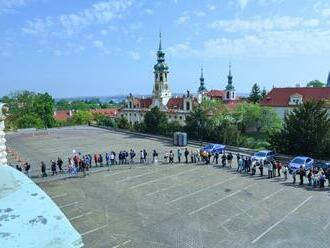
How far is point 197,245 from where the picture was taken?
16.8m

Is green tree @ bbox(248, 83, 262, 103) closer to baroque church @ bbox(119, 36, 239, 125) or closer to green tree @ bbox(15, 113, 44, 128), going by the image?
baroque church @ bbox(119, 36, 239, 125)

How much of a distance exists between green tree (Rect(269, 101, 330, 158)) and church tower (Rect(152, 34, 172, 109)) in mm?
64338

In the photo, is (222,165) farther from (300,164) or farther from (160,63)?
(160,63)

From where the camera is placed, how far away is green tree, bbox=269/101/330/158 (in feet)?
119

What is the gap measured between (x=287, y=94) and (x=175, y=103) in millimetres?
28316

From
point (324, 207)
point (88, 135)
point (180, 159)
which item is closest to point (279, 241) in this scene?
point (324, 207)

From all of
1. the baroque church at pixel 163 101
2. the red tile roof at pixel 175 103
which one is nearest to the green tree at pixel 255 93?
the baroque church at pixel 163 101

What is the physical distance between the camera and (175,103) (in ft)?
323

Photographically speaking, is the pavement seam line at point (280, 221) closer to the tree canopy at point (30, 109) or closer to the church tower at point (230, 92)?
the tree canopy at point (30, 109)

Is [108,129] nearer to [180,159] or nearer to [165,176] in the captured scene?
[180,159]

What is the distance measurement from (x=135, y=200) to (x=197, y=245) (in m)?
7.27

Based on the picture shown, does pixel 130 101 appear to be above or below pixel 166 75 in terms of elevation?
below

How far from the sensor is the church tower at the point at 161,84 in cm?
10131

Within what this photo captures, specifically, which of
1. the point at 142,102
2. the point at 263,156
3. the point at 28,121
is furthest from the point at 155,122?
the point at 142,102
